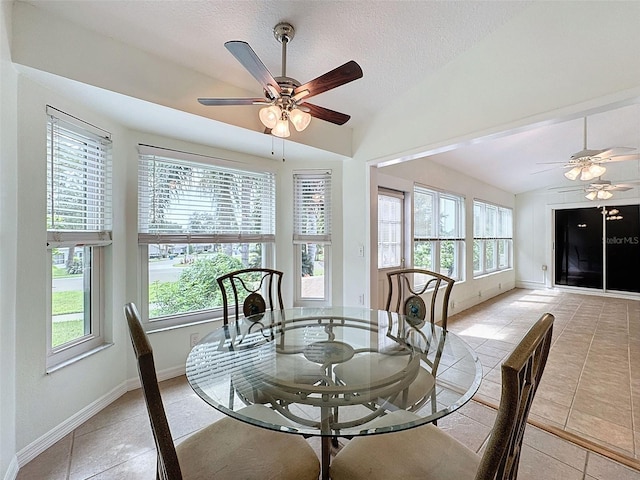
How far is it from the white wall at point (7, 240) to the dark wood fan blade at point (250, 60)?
3.92 ft

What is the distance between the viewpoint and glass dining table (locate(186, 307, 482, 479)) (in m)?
1.13

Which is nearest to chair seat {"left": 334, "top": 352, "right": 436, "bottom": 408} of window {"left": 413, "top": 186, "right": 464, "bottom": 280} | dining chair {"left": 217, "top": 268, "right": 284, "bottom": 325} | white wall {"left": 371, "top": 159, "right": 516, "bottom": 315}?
dining chair {"left": 217, "top": 268, "right": 284, "bottom": 325}

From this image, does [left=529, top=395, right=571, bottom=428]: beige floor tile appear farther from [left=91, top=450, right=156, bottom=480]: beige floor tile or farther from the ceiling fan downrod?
the ceiling fan downrod

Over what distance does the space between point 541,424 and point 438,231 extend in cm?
313

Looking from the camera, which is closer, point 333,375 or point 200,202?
point 333,375

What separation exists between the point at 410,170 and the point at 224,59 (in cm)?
284

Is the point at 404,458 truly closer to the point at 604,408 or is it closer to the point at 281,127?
the point at 281,127

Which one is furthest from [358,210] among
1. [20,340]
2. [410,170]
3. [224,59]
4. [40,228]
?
[20,340]

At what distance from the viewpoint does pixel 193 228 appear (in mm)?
2828

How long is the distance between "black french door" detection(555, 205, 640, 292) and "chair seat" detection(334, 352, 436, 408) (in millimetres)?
7570

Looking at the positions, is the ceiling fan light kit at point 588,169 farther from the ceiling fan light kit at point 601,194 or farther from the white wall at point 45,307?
the white wall at point 45,307

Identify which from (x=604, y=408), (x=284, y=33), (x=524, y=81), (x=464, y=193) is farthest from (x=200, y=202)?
(x=464, y=193)

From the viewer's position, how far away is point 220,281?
7.47ft

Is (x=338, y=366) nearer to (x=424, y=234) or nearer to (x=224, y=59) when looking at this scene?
(x=224, y=59)
